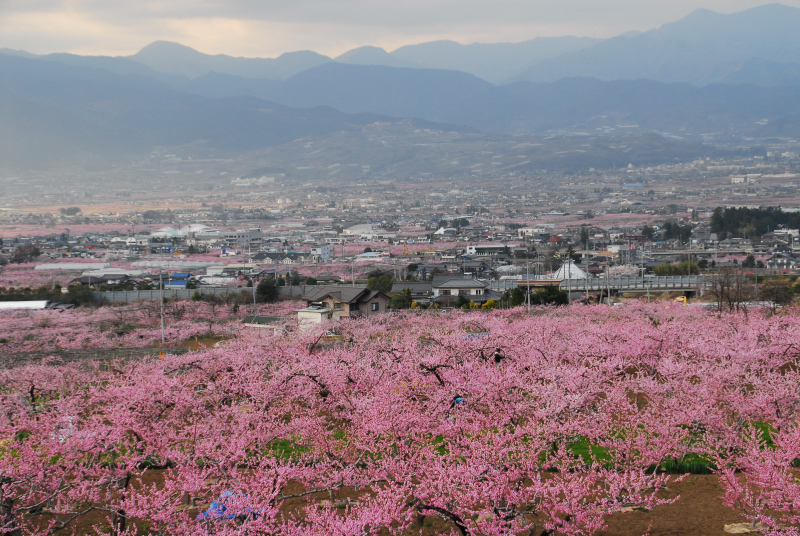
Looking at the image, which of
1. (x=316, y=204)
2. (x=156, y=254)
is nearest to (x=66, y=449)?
(x=156, y=254)

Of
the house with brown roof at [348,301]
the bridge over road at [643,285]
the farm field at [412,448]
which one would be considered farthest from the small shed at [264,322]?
the bridge over road at [643,285]

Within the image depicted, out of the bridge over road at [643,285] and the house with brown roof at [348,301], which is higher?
the house with brown roof at [348,301]

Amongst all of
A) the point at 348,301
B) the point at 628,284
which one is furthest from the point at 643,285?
the point at 348,301

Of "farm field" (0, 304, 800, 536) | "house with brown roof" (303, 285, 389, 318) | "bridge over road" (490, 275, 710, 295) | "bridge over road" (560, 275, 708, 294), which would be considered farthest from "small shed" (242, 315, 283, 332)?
"bridge over road" (560, 275, 708, 294)

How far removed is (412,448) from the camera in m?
9.16

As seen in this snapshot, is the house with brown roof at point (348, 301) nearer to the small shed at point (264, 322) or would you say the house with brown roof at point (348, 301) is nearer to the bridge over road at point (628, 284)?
the small shed at point (264, 322)

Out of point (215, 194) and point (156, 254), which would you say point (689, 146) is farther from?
point (156, 254)

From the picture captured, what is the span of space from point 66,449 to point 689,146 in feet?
606

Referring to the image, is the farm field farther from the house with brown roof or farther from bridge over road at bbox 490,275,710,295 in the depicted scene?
bridge over road at bbox 490,275,710,295

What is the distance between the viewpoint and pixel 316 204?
11444cm

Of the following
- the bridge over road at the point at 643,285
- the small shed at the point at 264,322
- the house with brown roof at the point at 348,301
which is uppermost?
the house with brown roof at the point at 348,301

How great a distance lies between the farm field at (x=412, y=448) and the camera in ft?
24.1

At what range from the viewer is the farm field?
734 cm

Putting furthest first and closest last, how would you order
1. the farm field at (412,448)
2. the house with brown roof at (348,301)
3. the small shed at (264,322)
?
the house with brown roof at (348,301)
the small shed at (264,322)
the farm field at (412,448)
